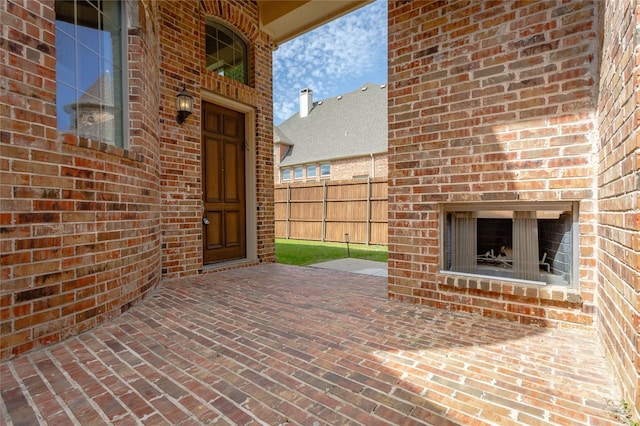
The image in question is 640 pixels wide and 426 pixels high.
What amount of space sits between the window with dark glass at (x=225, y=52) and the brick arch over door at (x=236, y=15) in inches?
6.1

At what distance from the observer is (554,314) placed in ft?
8.08

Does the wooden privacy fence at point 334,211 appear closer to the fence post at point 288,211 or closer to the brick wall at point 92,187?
the fence post at point 288,211

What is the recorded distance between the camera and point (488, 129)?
2.69m

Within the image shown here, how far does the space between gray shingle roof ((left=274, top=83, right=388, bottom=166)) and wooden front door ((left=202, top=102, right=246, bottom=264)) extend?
31.5 feet

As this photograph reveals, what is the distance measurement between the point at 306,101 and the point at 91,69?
17759 millimetres

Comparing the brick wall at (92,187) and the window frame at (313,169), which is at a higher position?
the window frame at (313,169)

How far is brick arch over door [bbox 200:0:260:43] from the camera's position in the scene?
474 cm

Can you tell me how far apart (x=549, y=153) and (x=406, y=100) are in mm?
1301

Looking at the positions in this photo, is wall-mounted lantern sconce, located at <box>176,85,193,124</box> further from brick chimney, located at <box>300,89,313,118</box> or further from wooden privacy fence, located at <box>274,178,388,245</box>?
brick chimney, located at <box>300,89,313,118</box>

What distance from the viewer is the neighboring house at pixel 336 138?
14.9 m

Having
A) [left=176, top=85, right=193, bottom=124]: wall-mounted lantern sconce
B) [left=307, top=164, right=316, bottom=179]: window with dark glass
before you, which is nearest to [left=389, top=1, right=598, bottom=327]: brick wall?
[left=176, top=85, right=193, bottom=124]: wall-mounted lantern sconce

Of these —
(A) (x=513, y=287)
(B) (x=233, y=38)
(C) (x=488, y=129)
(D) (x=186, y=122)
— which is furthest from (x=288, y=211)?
(A) (x=513, y=287)

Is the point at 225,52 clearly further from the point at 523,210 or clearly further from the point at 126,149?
the point at 523,210

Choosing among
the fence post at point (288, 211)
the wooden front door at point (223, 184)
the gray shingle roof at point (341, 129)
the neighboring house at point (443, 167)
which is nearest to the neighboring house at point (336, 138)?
the gray shingle roof at point (341, 129)
